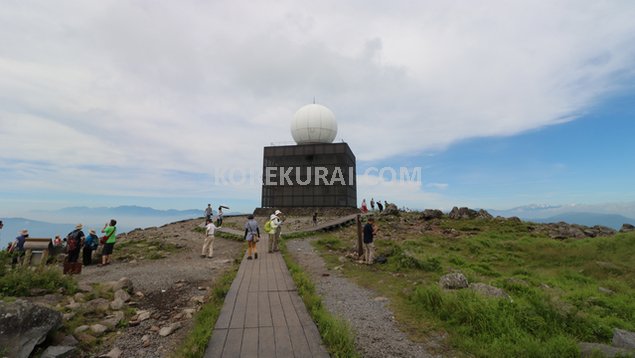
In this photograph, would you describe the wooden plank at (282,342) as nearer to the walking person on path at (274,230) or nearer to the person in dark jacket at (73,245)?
the walking person on path at (274,230)

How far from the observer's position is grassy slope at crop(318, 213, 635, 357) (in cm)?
613

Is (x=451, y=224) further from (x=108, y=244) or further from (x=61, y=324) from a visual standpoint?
(x=61, y=324)

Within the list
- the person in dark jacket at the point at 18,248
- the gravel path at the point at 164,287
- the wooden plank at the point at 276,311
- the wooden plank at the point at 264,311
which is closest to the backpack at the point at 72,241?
the gravel path at the point at 164,287

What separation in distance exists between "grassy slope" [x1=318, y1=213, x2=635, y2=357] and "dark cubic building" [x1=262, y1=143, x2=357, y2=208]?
630 inches

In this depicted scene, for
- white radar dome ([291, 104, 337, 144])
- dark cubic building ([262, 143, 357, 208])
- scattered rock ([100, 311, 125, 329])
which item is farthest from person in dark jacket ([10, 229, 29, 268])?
white radar dome ([291, 104, 337, 144])

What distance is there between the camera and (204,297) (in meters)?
8.72

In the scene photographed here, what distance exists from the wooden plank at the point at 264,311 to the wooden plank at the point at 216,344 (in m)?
0.75

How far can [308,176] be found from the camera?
39.7m

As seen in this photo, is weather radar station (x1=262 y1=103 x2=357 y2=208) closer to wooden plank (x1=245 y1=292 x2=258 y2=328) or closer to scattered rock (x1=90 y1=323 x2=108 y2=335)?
wooden plank (x1=245 y1=292 x2=258 y2=328)

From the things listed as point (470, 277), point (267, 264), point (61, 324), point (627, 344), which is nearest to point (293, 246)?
point (267, 264)

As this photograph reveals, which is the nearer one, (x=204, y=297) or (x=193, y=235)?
(x=204, y=297)

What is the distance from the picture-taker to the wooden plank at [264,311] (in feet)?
19.9

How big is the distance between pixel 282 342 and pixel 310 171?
34843 millimetres

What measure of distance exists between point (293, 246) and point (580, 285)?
1329cm
